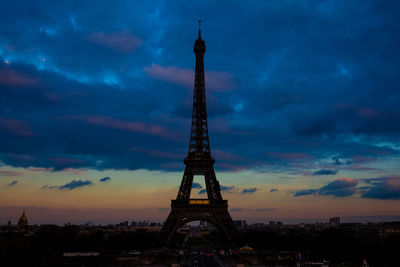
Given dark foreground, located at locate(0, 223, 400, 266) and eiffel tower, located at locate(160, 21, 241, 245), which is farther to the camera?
eiffel tower, located at locate(160, 21, 241, 245)

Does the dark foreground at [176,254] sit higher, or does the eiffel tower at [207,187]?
the eiffel tower at [207,187]

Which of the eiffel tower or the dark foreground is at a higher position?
the eiffel tower

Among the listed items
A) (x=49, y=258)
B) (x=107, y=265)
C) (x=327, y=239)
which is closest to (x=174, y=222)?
(x=107, y=265)

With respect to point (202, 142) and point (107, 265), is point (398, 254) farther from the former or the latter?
point (107, 265)

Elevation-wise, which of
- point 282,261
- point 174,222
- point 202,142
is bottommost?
point 282,261

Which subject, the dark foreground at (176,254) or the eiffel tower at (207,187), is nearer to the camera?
the dark foreground at (176,254)

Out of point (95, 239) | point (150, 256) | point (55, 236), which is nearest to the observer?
point (150, 256)

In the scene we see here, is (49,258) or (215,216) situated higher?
(215,216)

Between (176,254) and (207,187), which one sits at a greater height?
(207,187)
